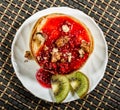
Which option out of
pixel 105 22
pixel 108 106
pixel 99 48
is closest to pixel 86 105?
pixel 108 106

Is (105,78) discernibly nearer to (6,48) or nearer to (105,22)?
(105,22)

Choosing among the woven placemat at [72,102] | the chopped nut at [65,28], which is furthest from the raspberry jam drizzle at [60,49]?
the woven placemat at [72,102]

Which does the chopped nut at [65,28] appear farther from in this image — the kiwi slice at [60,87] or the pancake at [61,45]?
the kiwi slice at [60,87]

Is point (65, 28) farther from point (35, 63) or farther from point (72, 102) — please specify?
point (72, 102)

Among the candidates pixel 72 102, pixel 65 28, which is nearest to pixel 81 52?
pixel 65 28

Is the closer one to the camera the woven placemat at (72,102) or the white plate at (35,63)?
the white plate at (35,63)

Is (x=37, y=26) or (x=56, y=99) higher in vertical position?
(x=37, y=26)

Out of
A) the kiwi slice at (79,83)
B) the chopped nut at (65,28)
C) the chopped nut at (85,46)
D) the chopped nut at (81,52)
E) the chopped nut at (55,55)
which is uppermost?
the chopped nut at (65,28)
